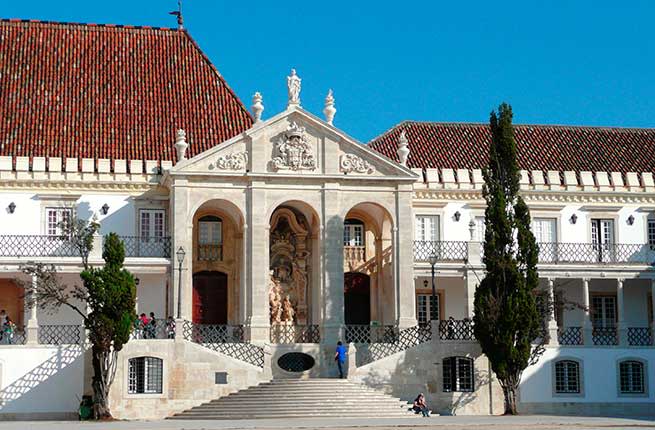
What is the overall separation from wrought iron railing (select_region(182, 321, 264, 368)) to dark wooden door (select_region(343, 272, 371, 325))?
18.0ft

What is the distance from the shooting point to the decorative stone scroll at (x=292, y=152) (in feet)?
144

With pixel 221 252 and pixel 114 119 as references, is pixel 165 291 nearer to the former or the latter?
pixel 221 252

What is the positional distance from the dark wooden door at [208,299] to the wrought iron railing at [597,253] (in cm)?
1165

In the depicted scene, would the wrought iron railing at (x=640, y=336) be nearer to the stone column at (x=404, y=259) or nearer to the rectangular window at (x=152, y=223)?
the stone column at (x=404, y=259)

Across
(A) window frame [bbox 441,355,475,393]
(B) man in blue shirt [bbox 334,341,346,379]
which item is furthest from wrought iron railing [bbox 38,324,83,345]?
(A) window frame [bbox 441,355,475,393]

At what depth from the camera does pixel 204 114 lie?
159 ft

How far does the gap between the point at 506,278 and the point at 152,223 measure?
41.1 ft

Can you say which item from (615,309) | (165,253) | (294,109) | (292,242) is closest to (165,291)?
(165,253)

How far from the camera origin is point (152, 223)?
44750 millimetres

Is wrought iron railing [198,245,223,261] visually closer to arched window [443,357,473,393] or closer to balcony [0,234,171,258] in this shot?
balcony [0,234,171,258]

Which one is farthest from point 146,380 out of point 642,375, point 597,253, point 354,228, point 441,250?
point 597,253

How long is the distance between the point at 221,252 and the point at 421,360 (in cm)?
875

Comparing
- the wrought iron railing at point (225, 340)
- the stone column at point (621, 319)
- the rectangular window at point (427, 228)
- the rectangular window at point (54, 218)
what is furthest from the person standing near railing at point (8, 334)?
the stone column at point (621, 319)

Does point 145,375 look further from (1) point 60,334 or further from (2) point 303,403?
(2) point 303,403
